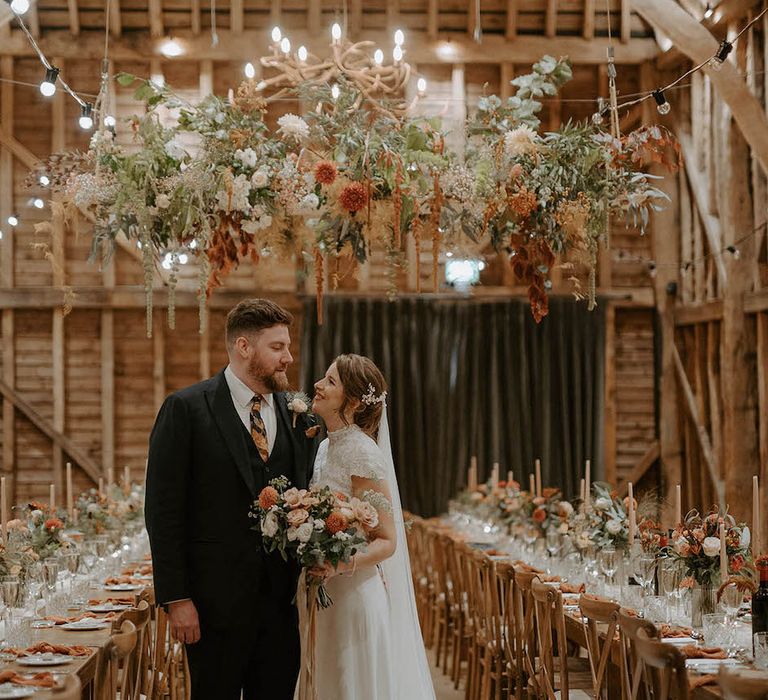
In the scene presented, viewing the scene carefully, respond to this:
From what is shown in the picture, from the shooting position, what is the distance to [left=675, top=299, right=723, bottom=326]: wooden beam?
10688 millimetres

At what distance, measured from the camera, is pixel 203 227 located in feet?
17.9

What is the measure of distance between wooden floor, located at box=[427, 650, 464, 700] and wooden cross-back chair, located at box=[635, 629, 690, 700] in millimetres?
4184

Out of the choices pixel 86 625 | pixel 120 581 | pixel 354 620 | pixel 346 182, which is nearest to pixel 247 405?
pixel 354 620

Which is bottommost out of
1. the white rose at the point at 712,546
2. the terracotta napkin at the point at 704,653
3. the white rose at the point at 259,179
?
the terracotta napkin at the point at 704,653

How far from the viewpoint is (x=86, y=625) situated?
468 cm

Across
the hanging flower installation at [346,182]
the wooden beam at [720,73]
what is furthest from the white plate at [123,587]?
the wooden beam at [720,73]

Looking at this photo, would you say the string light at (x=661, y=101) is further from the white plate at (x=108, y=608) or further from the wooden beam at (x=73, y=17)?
the wooden beam at (x=73, y=17)

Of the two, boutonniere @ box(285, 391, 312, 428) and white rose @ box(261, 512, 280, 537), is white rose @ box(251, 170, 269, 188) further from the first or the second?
white rose @ box(261, 512, 280, 537)

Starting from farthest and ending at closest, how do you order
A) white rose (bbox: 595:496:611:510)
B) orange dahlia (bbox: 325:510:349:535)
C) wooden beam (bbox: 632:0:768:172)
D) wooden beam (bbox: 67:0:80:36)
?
1. wooden beam (bbox: 67:0:80:36)
2. wooden beam (bbox: 632:0:768:172)
3. white rose (bbox: 595:496:611:510)
4. orange dahlia (bbox: 325:510:349:535)

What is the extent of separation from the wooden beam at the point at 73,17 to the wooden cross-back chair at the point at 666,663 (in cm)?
1018

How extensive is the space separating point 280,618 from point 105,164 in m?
2.66

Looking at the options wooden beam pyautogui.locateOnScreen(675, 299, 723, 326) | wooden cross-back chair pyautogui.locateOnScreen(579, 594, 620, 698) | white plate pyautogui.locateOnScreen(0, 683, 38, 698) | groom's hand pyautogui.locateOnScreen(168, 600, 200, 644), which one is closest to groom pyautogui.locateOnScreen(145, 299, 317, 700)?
groom's hand pyautogui.locateOnScreen(168, 600, 200, 644)

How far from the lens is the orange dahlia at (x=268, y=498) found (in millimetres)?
3629

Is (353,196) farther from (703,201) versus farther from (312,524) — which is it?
(703,201)
